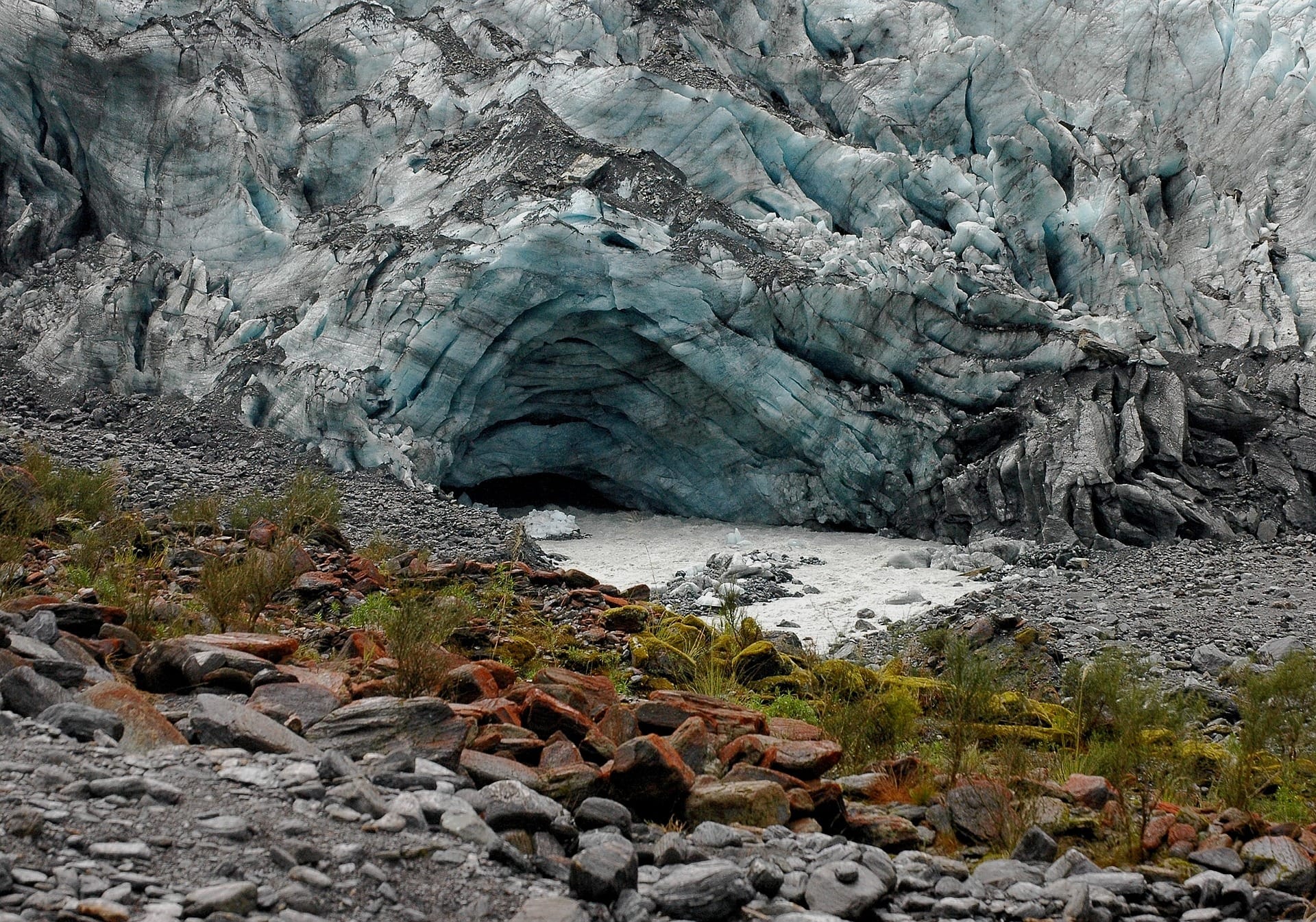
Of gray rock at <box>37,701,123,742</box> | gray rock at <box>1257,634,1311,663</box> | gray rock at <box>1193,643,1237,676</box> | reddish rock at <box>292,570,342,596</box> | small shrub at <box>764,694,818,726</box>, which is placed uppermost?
gray rock at <box>1257,634,1311,663</box>

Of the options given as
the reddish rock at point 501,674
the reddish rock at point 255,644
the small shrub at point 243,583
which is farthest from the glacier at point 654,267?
the reddish rock at point 501,674

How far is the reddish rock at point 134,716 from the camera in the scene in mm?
3316

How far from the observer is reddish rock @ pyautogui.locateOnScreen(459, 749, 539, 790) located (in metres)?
3.64

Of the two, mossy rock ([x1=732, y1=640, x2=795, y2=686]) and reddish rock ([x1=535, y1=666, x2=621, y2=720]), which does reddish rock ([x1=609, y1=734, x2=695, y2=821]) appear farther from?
mossy rock ([x1=732, y1=640, x2=795, y2=686])

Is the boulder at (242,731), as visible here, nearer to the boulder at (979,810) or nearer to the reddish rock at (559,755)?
the reddish rock at (559,755)

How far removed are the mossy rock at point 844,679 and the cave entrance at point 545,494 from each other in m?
14.0

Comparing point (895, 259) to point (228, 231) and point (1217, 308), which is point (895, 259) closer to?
point (1217, 308)

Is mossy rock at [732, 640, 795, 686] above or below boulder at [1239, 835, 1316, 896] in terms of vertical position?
below

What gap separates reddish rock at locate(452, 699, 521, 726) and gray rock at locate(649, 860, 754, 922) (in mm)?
1441

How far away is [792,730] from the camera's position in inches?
205

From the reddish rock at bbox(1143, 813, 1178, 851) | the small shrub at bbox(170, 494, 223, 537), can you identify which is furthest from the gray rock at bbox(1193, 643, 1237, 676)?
the small shrub at bbox(170, 494, 223, 537)

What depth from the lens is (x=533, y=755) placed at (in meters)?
4.06

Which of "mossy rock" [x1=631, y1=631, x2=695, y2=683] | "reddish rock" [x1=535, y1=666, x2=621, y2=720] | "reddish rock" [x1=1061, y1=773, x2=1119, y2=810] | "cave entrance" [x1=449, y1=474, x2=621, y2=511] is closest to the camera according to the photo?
"reddish rock" [x1=1061, y1=773, x2=1119, y2=810]

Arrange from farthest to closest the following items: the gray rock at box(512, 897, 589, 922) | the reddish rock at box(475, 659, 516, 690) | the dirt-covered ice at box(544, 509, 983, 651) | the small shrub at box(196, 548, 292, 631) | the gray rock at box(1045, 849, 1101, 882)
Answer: the dirt-covered ice at box(544, 509, 983, 651) → the small shrub at box(196, 548, 292, 631) → the reddish rock at box(475, 659, 516, 690) → the gray rock at box(1045, 849, 1101, 882) → the gray rock at box(512, 897, 589, 922)
